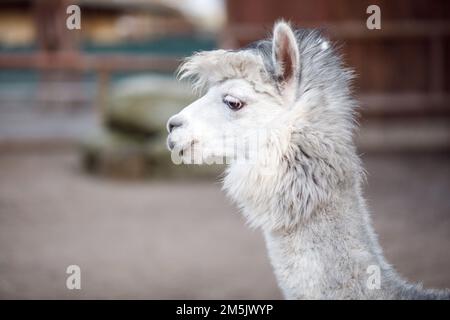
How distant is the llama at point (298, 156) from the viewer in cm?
237

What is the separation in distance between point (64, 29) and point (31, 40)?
3272 millimetres

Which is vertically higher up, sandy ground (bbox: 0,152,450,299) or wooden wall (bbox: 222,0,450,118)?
wooden wall (bbox: 222,0,450,118)

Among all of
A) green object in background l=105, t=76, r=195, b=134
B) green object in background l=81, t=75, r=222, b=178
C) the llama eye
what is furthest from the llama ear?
green object in background l=105, t=76, r=195, b=134

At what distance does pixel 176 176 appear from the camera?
8.16m

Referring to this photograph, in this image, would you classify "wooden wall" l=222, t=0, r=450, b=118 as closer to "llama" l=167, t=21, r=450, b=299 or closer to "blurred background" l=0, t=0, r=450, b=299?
"blurred background" l=0, t=0, r=450, b=299

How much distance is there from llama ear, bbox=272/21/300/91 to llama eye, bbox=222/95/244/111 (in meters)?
0.18

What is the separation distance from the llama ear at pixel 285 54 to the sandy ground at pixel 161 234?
6.52 feet

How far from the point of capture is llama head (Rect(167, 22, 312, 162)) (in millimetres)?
2568

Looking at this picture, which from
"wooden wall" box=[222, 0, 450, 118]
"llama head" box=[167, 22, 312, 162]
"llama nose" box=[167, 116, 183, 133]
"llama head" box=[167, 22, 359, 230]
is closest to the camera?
"llama head" box=[167, 22, 359, 230]

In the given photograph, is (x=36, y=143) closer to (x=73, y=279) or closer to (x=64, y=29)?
(x=64, y=29)

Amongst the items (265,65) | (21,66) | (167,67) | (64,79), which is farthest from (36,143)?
(265,65)

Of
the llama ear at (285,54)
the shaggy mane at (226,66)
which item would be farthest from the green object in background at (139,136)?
the llama ear at (285,54)

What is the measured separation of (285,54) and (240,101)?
10.1 inches

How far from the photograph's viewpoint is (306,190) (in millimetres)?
2434
